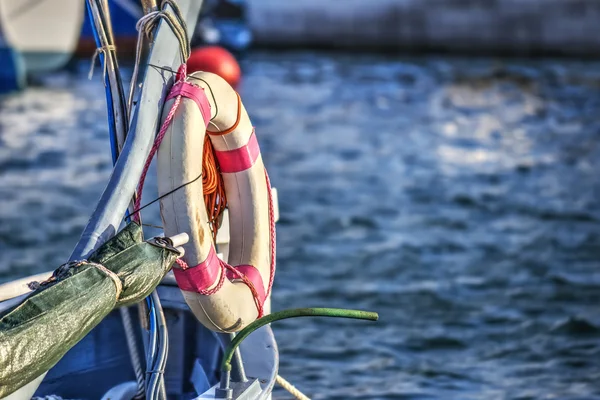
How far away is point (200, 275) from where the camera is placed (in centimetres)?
327

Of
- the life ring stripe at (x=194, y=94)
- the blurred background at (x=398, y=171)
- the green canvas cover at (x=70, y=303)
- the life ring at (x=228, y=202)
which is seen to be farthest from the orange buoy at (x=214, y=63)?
the green canvas cover at (x=70, y=303)

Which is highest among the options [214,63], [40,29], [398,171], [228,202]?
[228,202]

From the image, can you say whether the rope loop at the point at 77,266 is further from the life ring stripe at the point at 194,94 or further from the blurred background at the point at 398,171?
the blurred background at the point at 398,171

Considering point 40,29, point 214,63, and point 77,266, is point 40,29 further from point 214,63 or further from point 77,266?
point 77,266

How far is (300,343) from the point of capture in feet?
22.5

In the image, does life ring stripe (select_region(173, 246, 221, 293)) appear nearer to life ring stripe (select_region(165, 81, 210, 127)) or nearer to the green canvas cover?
the green canvas cover

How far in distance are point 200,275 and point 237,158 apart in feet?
1.69

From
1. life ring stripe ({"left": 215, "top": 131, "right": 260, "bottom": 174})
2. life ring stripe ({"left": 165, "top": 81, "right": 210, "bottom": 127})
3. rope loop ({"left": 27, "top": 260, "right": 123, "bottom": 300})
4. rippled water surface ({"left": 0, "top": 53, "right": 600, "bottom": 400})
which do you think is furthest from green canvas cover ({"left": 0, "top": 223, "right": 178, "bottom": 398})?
rippled water surface ({"left": 0, "top": 53, "right": 600, "bottom": 400})

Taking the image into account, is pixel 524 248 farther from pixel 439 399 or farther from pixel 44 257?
pixel 44 257

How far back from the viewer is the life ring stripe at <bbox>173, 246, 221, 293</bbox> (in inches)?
128

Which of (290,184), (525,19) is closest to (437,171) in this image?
(290,184)

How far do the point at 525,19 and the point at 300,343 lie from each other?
1977cm

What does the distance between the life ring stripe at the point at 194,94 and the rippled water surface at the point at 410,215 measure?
3.03 metres

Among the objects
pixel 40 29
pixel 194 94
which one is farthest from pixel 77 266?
pixel 40 29
